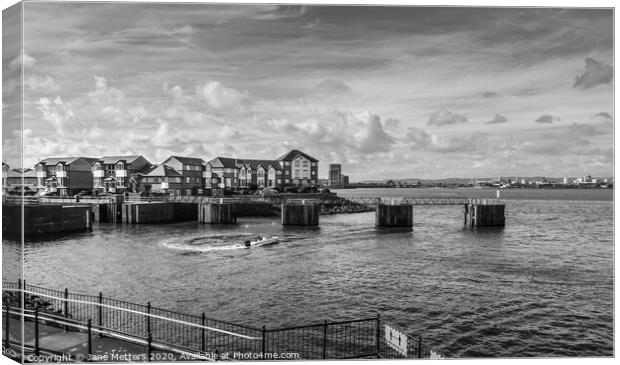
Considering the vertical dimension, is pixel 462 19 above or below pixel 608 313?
above

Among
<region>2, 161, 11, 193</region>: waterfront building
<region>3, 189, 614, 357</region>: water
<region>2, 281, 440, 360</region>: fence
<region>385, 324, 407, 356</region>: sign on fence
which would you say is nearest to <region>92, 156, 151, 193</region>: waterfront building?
<region>3, 189, 614, 357</region>: water

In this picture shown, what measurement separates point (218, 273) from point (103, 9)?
1453cm

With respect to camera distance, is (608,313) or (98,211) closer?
(608,313)

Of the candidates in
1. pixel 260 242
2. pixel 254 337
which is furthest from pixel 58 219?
pixel 254 337

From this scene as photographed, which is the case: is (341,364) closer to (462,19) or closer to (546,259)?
(462,19)

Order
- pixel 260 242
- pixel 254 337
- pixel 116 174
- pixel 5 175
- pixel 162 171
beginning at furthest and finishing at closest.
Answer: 1. pixel 162 171
2. pixel 116 174
3. pixel 260 242
4. pixel 254 337
5. pixel 5 175

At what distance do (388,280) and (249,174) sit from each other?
5850 centimetres

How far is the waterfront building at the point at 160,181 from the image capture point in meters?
67.6

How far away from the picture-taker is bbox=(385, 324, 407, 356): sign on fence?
1263 centimetres

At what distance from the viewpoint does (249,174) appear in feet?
258

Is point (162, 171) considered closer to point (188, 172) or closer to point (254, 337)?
point (188, 172)

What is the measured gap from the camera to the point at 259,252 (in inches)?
1190

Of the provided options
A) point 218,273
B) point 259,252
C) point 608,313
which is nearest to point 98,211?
point 259,252

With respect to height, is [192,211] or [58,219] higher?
[58,219]
